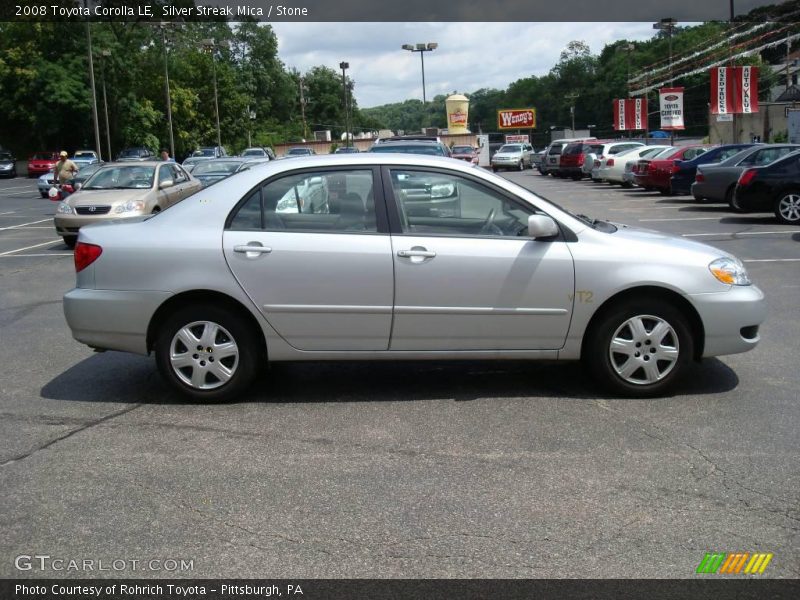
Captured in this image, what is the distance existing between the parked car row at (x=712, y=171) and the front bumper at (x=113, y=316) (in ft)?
47.0

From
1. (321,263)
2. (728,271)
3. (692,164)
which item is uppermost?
(692,164)

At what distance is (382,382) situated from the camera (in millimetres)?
6668

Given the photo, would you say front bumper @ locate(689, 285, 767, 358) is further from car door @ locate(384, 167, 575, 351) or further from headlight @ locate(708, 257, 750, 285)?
car door @ locate(384, 167, 575, 351)

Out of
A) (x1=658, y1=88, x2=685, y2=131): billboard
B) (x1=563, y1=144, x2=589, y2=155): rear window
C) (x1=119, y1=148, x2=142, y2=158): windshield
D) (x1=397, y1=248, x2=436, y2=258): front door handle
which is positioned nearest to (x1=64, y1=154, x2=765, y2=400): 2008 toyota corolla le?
(x1=397, y1=248, x2=436, y2=258): front door handle

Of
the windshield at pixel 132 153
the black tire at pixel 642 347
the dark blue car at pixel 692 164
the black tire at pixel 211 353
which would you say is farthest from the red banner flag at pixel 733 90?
the windshield at pixel 132 153


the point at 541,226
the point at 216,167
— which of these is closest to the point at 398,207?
the point at 541,226

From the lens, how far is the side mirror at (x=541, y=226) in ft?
19.2

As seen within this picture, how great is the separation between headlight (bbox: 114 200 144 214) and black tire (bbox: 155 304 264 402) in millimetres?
10669

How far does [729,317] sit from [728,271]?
0.33 metres

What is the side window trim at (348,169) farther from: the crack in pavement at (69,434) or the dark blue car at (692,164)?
the dark blue car at (692,164)

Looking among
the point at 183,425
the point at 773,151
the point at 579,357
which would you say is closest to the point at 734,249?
the point at 773,151

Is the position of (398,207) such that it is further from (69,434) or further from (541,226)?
(69,434)

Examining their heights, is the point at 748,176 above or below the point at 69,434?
above

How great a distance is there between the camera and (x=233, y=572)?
3699 millimetres
